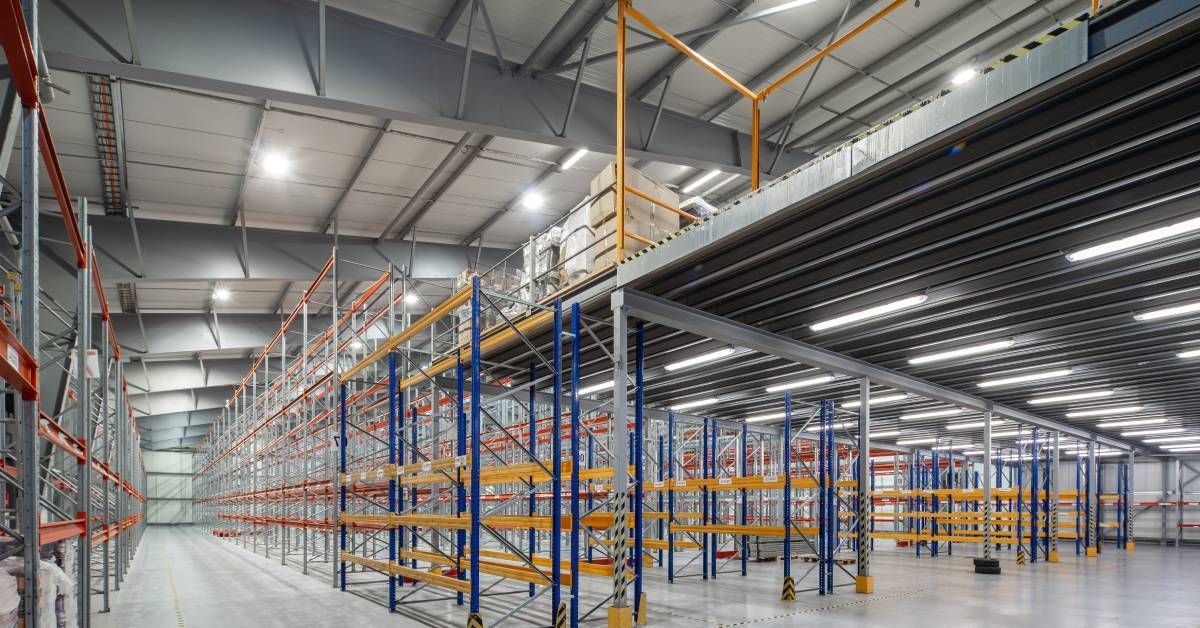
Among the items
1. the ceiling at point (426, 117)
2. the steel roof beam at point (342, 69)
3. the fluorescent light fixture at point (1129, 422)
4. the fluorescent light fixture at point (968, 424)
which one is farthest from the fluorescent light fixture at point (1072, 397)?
the steel roof beam at point (342, 69)

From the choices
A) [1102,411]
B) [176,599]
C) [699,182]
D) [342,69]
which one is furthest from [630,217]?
[1102,411]

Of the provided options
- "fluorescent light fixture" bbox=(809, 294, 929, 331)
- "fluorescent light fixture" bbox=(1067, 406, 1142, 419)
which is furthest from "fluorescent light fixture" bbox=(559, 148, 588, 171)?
"fluorescent light fixture" bbox=(1067, 406, 1142, 419)

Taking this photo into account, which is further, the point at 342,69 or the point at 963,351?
the point at 963,351

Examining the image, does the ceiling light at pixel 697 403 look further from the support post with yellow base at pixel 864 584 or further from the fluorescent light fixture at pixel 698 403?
the support post with yellow base at pixel 864 584

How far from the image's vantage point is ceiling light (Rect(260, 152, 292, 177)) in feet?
42.7

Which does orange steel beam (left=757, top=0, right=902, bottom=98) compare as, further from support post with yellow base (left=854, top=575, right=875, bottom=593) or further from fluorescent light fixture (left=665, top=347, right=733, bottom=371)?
support post with yellow base (left=854, top=575, right=875, bottom=593)

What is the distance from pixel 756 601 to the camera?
36.8 ft

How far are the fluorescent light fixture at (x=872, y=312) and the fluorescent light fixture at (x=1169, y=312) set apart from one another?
310cm

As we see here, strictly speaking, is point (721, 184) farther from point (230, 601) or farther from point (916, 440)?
point (916, 440)

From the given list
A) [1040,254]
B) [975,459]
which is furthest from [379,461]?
[975,459]

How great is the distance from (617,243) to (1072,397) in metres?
13.0

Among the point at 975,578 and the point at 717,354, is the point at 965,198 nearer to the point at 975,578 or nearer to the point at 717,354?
the point at 717,354

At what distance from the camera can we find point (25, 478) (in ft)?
14.2

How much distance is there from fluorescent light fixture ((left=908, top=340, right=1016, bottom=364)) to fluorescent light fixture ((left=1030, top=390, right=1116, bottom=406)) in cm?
538
